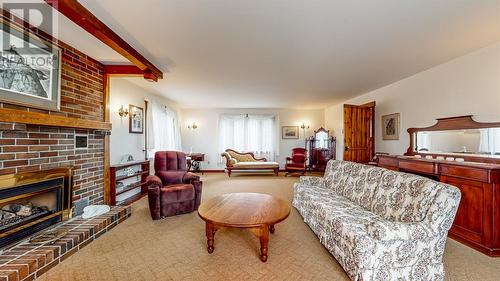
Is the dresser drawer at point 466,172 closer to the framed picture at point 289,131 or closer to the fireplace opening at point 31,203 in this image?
the fireplace opening at point 31,203

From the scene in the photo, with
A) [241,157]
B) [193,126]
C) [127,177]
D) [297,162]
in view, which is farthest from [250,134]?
[127,177]

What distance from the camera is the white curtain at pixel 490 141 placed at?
9.27ft

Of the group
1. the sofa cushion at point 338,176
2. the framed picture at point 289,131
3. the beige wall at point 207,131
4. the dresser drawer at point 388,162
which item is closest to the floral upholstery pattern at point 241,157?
the beige wall at point 207,131

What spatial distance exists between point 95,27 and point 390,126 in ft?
17.7

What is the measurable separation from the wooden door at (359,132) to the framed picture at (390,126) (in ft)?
1.03

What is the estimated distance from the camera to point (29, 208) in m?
2.34

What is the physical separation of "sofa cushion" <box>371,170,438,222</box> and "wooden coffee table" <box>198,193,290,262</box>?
1004mm

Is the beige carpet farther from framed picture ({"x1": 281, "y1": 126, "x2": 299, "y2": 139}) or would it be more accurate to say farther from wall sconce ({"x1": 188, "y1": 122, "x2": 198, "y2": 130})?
framed picture ({"x1": 281, "y1": 126, "x2": 299, "y2": 139})

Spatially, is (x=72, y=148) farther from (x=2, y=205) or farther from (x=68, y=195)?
(x=2, y=205)

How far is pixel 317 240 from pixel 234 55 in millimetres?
2696

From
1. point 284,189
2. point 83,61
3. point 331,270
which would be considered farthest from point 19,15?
point 284,189

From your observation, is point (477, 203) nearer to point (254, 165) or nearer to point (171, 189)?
point (171, 189)

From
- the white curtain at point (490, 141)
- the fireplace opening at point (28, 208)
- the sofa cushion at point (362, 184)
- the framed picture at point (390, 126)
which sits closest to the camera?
the fireplace opening at point (28, 208)

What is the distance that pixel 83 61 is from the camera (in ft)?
10.2
